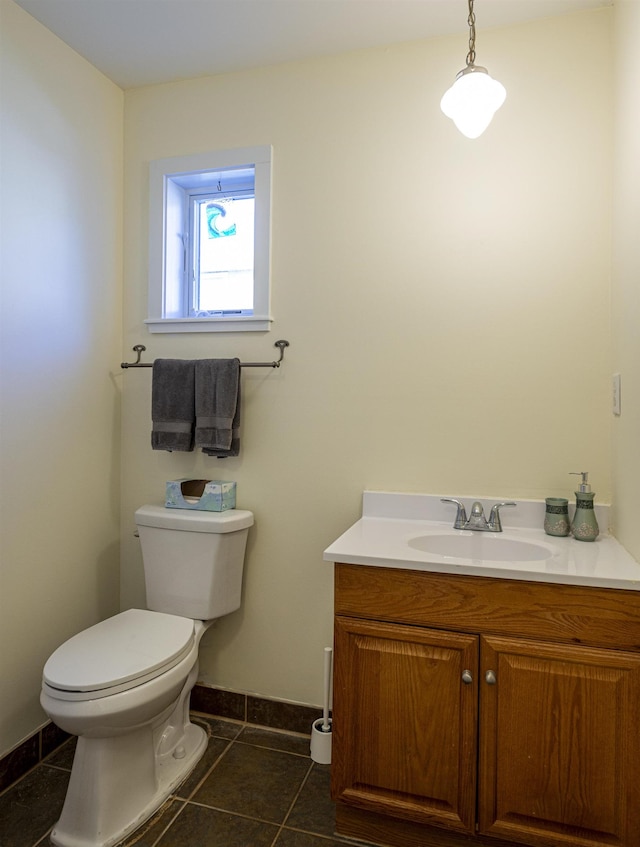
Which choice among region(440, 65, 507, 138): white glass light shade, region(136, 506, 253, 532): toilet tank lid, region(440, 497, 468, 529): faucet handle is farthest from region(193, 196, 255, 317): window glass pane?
region(440, 497, 468, 529): faucet handle

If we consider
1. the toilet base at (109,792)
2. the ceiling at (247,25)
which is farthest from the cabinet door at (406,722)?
the ceiling at (247,25)

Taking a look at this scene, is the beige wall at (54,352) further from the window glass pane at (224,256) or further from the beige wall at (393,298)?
the window glass pane at (224,256)

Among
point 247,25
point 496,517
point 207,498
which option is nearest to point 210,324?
point 207,498

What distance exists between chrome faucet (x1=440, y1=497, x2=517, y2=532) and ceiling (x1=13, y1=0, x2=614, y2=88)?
1564 millimetres

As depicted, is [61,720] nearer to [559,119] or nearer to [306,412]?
[306,412]

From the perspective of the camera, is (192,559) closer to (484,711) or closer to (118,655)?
(118,655)

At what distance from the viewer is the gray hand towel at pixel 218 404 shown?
1.94 metres

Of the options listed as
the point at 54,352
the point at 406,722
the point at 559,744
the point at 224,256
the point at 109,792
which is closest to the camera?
the point at 559,744

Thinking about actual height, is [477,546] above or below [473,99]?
below

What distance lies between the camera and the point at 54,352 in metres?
1.88

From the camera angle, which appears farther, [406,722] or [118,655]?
[118,655]

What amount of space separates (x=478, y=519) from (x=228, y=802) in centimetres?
117

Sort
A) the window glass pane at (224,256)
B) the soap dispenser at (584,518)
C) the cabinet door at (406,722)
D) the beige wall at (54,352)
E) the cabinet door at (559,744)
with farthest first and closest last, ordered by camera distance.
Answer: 1. the window glass pane at (224,256)
2. the beige wall at (54,352)
3. the soap dispenser at (584,518)
4. the cabinet door at (406,722)
5. the cabinet door at (559,744)

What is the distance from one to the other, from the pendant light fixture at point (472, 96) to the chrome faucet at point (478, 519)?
3.70 feet
